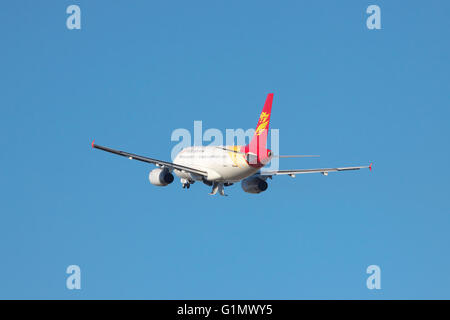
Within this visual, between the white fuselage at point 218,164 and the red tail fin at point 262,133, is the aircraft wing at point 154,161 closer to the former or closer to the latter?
the white fuselage at point 218,164

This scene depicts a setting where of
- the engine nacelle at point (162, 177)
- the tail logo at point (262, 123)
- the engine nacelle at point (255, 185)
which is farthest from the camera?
the engine nacelle at point (162, 177)

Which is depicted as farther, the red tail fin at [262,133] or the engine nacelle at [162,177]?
the engine nacelle at [162,177]

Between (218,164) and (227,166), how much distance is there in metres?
1.25

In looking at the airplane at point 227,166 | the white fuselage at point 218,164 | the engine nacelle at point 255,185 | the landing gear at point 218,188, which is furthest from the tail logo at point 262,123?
the landing gear at point 218,188

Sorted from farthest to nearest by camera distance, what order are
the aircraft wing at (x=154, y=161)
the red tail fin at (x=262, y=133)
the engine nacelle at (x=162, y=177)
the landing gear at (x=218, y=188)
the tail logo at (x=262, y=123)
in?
1. the landing gear at (x=218, y=188)
2. the engine nacelle at (x=162, y=177)
3. the tail logo at (x=262, y=123)
4. the red tail fin at (x=262, y=133)
5. the aircraft wing at (x=154, y=161)

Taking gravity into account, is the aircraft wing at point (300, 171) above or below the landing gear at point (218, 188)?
above

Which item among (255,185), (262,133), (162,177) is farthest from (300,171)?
(162,177)

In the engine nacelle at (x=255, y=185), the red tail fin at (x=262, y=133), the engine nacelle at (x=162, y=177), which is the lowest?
the engine nacelle at (x=255, y=185)

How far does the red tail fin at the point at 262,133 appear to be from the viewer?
322 ft

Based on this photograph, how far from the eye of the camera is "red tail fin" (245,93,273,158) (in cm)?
9819

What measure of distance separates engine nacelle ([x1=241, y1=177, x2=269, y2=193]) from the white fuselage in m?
1.36

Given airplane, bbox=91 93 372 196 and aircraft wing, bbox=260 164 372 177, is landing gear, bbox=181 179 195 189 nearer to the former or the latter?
airplane, bbox=91 93 372 196

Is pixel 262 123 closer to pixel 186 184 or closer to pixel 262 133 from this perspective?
pixel 262 133

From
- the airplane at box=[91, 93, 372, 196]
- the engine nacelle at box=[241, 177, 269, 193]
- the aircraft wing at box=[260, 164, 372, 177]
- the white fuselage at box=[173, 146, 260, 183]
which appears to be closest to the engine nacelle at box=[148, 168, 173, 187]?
the airplane at box=[91, 93, 372, 196]
